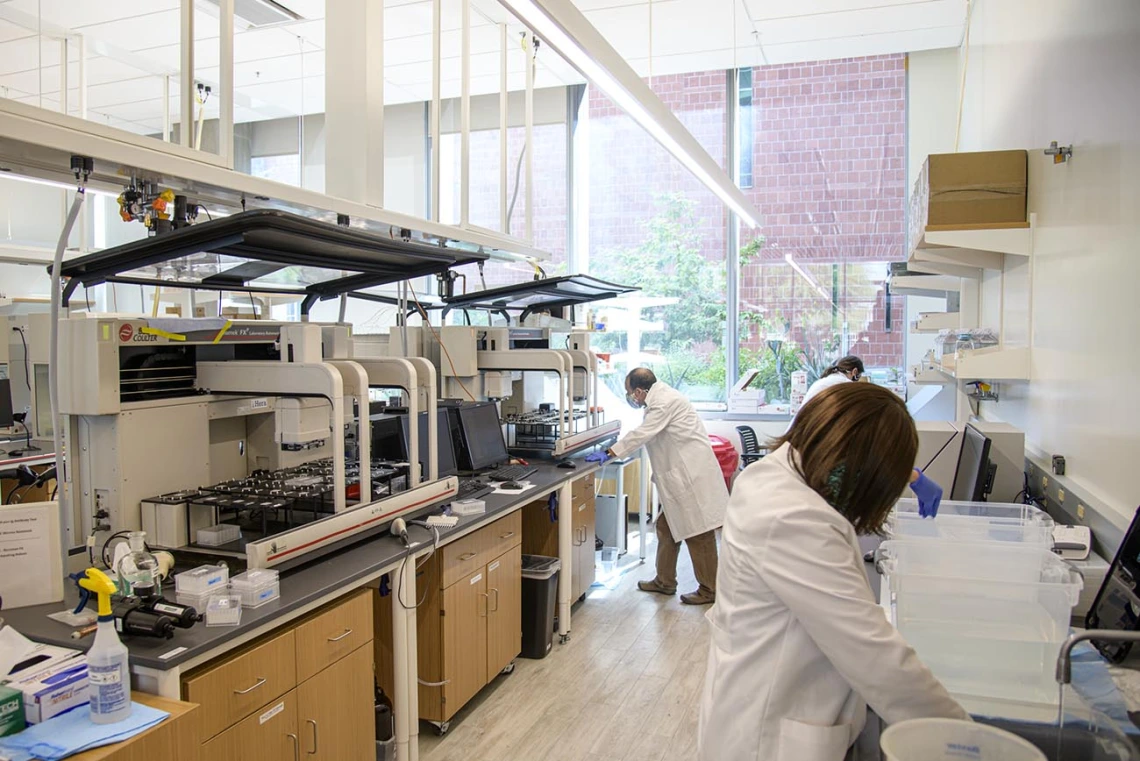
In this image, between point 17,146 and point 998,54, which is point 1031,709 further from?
point 998,54

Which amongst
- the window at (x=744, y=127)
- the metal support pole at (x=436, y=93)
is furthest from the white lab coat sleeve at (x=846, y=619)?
the window at (x=744, y=127)

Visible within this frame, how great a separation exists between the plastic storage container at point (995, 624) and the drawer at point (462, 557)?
5.17 feet

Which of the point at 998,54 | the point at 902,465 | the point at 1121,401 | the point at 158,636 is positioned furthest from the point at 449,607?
the point at 998,54

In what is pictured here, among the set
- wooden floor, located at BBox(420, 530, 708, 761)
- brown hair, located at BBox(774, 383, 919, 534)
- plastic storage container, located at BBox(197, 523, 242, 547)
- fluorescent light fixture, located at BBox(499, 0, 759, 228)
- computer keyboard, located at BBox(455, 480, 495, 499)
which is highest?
fluorescent light fixture, located at BBox(499, 0, 759, 228)

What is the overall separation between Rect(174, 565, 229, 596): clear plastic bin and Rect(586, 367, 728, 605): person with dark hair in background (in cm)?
242

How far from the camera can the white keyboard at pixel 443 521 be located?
2.71 metres

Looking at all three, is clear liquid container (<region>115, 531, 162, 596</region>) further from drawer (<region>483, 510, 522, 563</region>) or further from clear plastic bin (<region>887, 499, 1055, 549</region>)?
clear plastic bin (<region>887, 499, 1055, 549</region>)

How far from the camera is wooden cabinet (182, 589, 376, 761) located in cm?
176

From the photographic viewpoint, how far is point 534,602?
11.5 ft

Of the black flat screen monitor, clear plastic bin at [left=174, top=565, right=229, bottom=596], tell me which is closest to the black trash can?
A: clear plastic bin at [left=174, top=565, right=229, bottom=596]

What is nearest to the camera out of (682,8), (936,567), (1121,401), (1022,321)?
(936,567)

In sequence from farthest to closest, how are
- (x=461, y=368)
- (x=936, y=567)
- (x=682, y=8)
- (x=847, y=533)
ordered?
1. (x=682, y=8)
2. (x=461, y=368)
3. (x=936, y=567)
4. (x=847, y=533)

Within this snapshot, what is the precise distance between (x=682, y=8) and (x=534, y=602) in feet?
12.2

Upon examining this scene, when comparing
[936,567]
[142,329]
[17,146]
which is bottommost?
[936,567]
